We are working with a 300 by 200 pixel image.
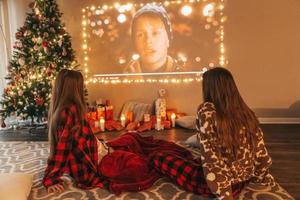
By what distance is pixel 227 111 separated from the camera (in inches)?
75.0

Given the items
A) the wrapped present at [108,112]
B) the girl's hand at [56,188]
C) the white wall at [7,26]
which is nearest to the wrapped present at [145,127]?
the wrapped present at [108,112]

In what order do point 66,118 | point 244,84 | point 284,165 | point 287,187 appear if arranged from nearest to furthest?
1. point 66,118
2. point 287,187
3. point 284,165
4. point 244,84

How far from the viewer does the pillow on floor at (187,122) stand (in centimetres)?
431

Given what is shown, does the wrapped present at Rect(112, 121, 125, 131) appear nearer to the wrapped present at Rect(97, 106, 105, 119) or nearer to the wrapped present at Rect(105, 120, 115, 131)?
the wrapped present at Rect(105, 120, 115, 131)

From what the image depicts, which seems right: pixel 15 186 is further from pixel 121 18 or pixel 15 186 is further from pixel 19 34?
pixel 121 18

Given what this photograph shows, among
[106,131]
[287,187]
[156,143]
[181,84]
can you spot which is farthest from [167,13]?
[287,187]

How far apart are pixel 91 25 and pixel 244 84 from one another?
2700 mm

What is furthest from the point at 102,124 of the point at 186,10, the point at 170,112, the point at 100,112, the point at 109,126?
the point at 186,10

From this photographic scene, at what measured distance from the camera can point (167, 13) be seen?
15.4ft

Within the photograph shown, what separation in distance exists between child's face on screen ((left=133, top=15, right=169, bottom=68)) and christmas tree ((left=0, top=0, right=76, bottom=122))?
1.23m

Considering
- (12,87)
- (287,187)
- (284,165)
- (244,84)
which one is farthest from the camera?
(244,84)

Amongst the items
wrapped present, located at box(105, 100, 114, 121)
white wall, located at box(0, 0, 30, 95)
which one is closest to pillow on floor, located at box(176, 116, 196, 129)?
wrapped present, located at box(105, 100, 114, 121)

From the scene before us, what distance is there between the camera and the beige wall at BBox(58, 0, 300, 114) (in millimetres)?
4473

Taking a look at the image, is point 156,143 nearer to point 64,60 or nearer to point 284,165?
point 284,165
